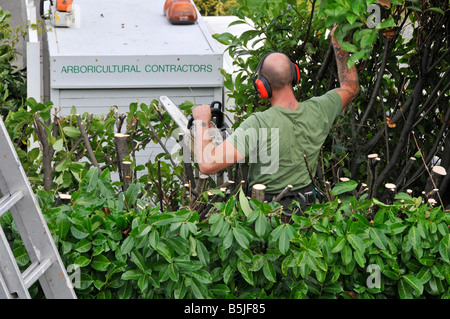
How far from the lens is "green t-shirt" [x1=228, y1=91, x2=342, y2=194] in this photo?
12.6 feet

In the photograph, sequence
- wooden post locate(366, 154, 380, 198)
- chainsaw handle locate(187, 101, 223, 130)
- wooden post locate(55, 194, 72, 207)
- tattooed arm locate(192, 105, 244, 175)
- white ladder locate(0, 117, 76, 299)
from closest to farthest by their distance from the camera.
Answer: white ladder locate(0, 117, 76, 299), wooden post locate(55, 194, 72, 207), tattooed arm locate(192, 105, 244, 175), chainsaw handle locate(187, 101, 223, 130), wooden post locate(366, 154, 380, 198)

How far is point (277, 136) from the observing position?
3883 mm

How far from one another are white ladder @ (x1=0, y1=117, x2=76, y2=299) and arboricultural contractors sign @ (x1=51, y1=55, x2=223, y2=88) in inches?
109

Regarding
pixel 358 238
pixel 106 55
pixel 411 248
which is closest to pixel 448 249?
pixel 411 248

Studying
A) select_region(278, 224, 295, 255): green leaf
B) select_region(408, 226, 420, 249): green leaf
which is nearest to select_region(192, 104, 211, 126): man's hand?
select_region(278, 224, 295, 255): green leaf

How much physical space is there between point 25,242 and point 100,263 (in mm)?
336

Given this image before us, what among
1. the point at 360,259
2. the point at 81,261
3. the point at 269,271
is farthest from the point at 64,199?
the point at 360,259

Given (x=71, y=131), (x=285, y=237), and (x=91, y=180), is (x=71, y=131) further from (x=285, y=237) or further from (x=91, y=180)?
(x=285, y=237)

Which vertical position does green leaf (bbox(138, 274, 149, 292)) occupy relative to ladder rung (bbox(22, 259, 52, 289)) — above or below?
below

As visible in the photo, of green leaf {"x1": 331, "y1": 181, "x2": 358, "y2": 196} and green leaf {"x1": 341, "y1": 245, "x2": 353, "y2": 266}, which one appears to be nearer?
green leaf {"x1": 341, "y1": 245, "x2": 353, "y2": 266}

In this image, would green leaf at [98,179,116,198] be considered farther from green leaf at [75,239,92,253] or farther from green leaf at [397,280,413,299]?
green leaf at [397,280,413,299]

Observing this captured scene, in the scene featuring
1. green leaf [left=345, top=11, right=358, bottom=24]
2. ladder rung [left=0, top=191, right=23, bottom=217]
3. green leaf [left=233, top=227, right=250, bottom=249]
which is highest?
green leaf [left=345, top=11, right=358, bottom=24]

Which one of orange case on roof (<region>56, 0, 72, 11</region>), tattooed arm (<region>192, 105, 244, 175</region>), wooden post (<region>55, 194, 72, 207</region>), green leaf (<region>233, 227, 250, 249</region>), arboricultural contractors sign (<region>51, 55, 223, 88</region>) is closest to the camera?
green leaf (<region>233, 227, 250, 249</region>)
